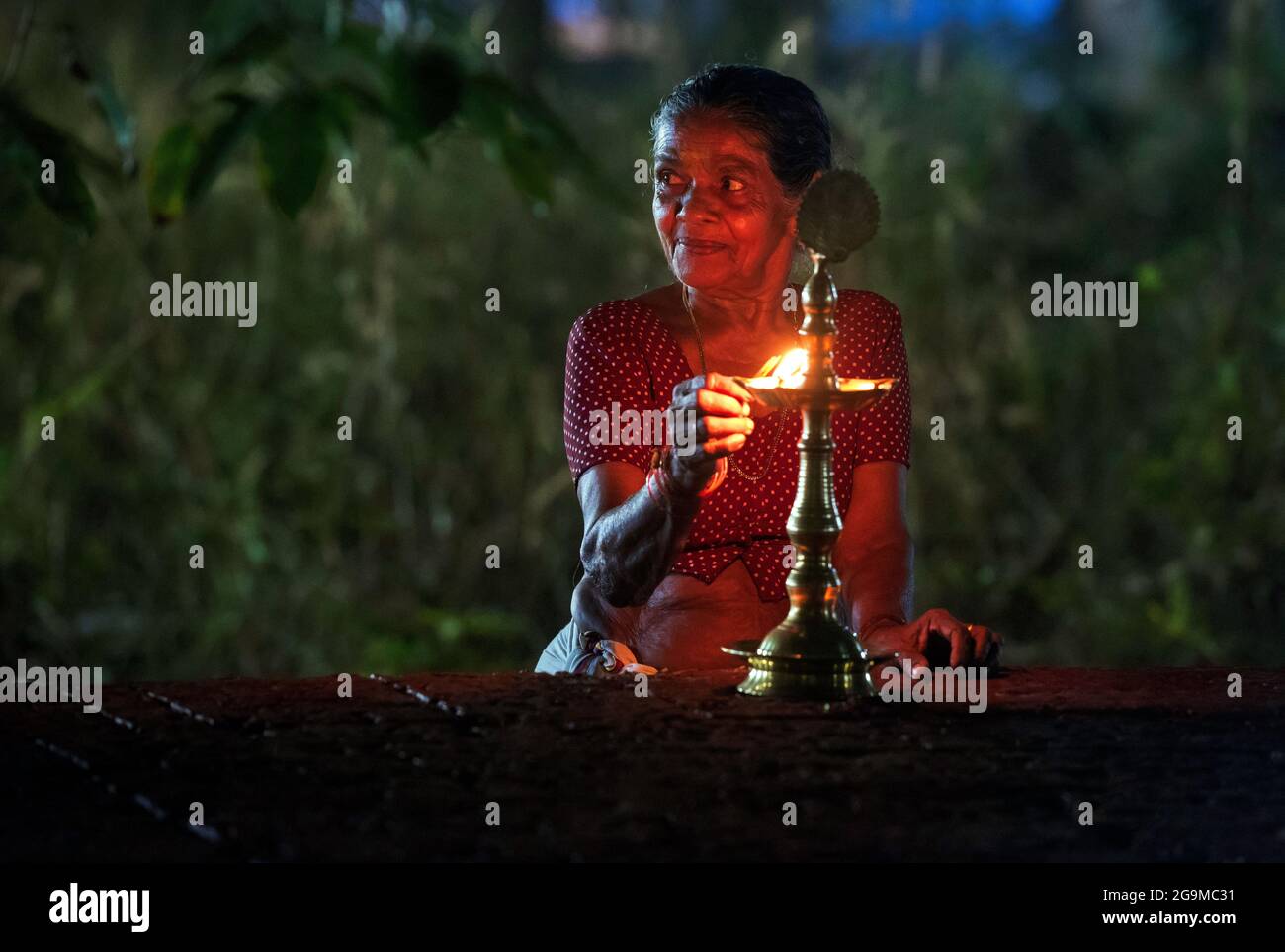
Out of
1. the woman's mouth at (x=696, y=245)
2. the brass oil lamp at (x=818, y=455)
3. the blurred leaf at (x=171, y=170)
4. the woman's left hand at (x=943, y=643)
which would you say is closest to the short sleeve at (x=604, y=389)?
the woman's mouth at (x=696, y=245)

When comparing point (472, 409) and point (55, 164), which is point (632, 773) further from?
point (472, 409)

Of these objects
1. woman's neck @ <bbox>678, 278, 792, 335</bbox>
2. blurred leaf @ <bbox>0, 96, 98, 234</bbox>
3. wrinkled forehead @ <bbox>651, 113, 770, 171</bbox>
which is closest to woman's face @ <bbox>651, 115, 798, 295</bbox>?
wrinkled forehead @ <bbox>651, 113, 770, 171</bbox>

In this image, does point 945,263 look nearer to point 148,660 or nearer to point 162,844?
point 148,660

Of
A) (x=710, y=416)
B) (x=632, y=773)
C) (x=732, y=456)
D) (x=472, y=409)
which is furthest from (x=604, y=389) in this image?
(x=472, y=409)

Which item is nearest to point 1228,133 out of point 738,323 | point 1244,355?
point 1244,355

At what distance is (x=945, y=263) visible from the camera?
5.95 meters

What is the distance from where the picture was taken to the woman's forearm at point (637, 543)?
95.5 inches

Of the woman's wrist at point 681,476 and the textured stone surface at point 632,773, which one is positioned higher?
the woman's wrist at point 681,476

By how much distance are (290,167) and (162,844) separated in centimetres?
97

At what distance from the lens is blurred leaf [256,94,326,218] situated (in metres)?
2.13

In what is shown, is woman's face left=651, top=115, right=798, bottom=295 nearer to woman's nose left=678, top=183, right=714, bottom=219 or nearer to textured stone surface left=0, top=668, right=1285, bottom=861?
woman's nose left=678, top=183, right=714, bottom=219

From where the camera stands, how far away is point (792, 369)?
215 cm

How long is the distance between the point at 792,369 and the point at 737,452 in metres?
0.81

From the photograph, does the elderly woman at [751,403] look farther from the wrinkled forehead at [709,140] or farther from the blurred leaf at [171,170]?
the blurred leaf at [171,170]
